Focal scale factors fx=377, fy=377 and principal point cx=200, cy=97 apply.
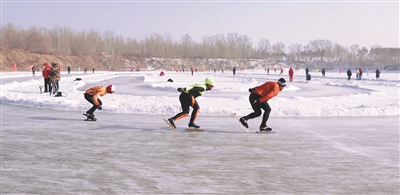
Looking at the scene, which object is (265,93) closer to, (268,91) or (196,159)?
(268,91)

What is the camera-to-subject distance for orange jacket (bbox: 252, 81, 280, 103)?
26.2 feet

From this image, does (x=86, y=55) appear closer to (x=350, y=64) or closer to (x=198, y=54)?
(x=198, y=54)

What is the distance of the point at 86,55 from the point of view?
11138cm

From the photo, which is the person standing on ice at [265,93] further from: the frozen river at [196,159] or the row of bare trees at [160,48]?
the row of bare trees at [160,48]

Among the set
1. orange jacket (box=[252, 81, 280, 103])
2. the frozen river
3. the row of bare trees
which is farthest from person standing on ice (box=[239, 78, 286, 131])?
the row of bare trees

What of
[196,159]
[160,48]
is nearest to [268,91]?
[196,159]

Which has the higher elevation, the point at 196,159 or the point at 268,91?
the point at 268,91

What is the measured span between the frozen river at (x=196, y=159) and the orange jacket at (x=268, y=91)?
818mm

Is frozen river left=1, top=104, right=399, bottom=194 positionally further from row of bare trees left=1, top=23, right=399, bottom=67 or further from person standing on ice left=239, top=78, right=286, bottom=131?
row of bare trees left=1, top=23, right=399, bottom=67

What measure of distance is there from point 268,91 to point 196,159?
297 centimetres

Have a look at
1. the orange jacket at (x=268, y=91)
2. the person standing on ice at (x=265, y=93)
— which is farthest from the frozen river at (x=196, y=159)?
the orange jacket at (x=268, y=91)

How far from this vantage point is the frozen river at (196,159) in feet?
14.4

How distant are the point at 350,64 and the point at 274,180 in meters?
149

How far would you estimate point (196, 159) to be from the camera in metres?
5.72
